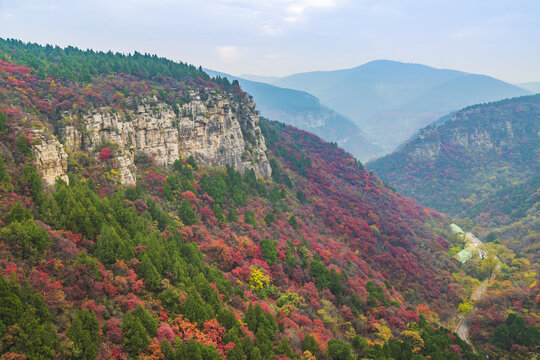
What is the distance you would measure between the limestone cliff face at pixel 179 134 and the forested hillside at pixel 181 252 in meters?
0.66

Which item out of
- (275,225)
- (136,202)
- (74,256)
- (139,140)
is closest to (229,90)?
(139,140)

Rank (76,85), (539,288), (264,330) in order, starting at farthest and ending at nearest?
(539,288) → (76,85) → (264,330)

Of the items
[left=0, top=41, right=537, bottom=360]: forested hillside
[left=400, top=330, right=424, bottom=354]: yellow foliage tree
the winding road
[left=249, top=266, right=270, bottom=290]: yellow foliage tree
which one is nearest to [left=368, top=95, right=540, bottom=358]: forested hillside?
the winding road

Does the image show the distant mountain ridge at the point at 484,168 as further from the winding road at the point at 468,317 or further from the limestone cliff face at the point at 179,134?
the limestone cliff face at the point at 179,134

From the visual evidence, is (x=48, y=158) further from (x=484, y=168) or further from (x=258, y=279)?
(x=484, y=168)

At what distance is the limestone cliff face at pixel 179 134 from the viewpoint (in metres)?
51.3

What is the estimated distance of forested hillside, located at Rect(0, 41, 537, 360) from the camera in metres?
23.6

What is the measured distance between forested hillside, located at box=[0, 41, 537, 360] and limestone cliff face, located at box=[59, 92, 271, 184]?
2.16ft

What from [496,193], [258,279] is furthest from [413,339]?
[496,193]

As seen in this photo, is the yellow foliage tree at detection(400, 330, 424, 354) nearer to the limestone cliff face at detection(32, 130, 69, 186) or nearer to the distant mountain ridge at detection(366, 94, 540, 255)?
the limestone cliff face at detection(32, 130, 69, 186)

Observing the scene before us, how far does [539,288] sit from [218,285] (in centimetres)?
6509

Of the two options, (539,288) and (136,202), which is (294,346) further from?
(539,288)

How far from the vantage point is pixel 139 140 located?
60.0 m

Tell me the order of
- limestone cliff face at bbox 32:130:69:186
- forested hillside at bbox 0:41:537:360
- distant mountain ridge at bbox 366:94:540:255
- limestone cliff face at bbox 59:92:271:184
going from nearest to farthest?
forested hillside at bbox 0:41:537:360
limestone cliff face at bbox 32:130:69:186
limestone cliff face at bbox 59:92:271:184
distant mountain ridge at bbox 366:94:540:255
